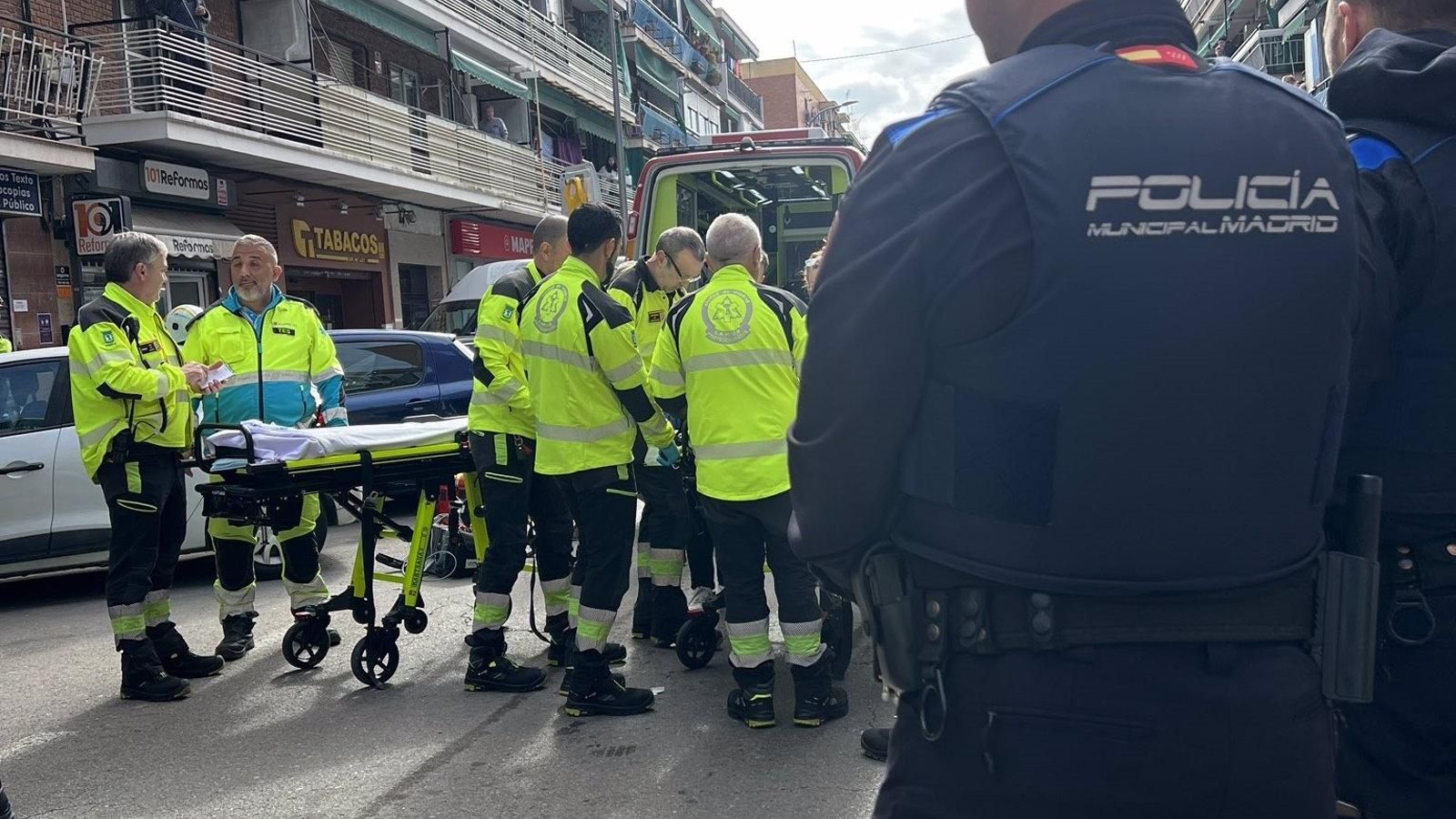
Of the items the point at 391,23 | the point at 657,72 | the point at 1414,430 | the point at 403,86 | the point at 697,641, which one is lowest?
the point at 697,641

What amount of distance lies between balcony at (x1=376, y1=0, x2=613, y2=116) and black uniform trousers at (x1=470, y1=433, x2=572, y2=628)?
1825 cm

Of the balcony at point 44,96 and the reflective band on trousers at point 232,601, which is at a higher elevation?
the balcony at point 44,96

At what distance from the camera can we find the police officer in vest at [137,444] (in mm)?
5516

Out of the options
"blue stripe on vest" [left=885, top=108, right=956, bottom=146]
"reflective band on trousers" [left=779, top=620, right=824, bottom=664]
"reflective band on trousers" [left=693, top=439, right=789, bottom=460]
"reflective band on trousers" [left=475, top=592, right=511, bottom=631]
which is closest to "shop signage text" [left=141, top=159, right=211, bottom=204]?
"reflective band on trousers" [left=475, top=592, right=511, bottom=631]

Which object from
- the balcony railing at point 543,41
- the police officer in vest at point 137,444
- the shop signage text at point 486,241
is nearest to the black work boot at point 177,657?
the police officer in vest at point 137,444

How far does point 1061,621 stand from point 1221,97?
0.71 m

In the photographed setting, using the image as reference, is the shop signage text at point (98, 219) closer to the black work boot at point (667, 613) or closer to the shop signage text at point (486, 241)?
the black work boot at point (667, 613)

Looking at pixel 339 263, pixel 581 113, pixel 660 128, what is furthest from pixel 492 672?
pixel 660 128

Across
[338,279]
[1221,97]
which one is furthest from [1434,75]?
[338,279]

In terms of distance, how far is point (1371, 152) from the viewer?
213cm

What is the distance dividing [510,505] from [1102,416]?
4.34 m

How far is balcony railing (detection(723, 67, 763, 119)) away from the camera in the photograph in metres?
63.5

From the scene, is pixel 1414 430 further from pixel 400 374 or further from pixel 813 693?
pixel 400 374

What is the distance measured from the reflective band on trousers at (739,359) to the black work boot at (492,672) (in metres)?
1.61
